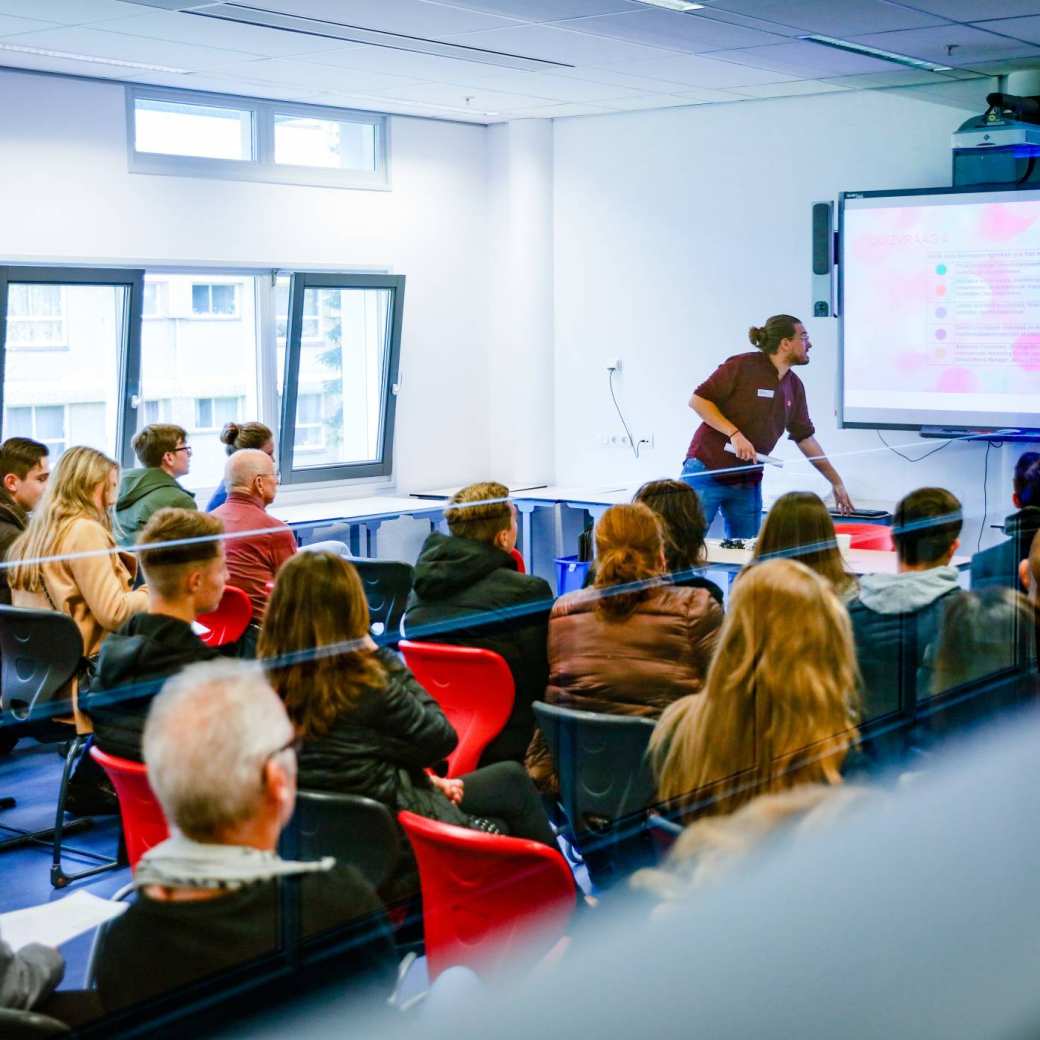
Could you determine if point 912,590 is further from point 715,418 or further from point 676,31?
point 715,418

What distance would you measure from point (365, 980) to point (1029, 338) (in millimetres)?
6479

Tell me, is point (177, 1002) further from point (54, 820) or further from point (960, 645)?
point (960, 645)

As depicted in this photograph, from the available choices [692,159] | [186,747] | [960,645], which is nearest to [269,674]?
[186,747]

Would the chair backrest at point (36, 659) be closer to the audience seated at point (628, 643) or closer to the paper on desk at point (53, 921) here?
the paper on desk at point (53, 921)

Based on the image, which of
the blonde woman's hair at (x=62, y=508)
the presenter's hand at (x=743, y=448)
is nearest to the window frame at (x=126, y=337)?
the presenter's hand at (x=743, y=448)

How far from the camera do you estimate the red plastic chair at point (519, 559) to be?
2.86 m

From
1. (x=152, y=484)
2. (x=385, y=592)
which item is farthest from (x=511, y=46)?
(x=385, y=592)

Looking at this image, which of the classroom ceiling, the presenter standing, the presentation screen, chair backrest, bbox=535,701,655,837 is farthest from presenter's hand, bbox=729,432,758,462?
chair backrest, bbox=535,701,655,837

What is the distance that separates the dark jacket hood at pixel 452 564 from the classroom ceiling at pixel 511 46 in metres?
3.02

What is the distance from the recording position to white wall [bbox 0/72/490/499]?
6.57m

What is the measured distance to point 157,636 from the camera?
1794 millimetres

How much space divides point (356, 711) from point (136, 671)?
31cm

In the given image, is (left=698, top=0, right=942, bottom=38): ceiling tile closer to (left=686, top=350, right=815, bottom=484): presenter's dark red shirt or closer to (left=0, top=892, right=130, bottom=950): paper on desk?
(left=686, top=350, right=815, bottom=484): presenter's dark red shirt

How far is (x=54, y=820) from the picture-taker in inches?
83.9
